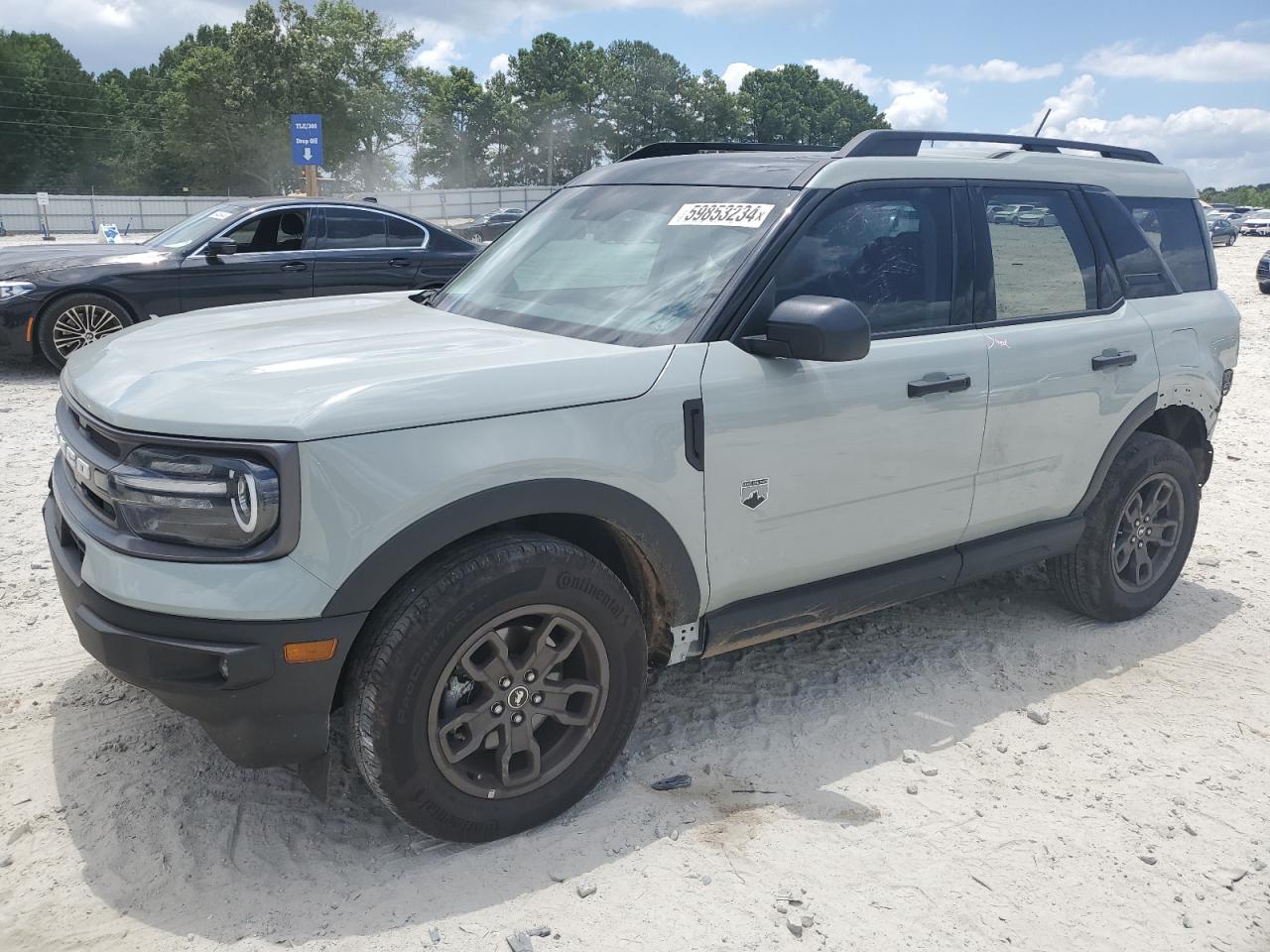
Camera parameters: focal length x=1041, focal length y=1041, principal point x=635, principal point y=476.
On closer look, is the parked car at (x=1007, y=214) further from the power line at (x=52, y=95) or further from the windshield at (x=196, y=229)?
the power line at (x=52, y=95)

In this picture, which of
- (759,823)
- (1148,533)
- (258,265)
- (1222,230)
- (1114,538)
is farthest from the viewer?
(1222,230)

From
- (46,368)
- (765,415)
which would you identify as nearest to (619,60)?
(46,368)

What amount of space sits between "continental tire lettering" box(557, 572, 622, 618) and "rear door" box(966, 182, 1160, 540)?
1.56 m

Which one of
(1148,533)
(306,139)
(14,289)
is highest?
(306,139)

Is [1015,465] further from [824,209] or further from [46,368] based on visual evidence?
[46,368]

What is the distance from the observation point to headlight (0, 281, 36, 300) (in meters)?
8.30

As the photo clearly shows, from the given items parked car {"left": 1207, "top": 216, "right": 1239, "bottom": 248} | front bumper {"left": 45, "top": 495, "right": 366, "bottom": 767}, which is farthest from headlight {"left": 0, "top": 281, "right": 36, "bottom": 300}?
parked car {"left": 1207, "top": 216, "right": 1239, "bottom": 248}

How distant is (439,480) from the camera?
252 centimetres

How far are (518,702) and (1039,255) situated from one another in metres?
A: 2.61

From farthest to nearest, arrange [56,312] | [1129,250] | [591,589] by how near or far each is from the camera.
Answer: [56,312] → [1129,250] → [591,589]

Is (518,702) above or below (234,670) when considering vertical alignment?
below

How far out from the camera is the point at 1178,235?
15.1ft

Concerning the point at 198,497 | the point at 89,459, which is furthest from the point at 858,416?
the point at 89,459

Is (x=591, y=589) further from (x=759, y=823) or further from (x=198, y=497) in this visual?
(x=198, y=497)
